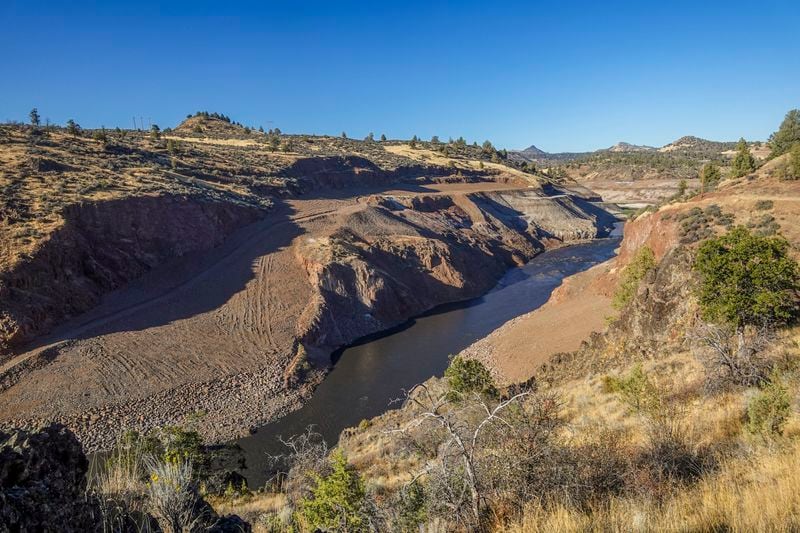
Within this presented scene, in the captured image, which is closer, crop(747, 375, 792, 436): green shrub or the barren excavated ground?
crop(747, 375, 792, 436): green shrub

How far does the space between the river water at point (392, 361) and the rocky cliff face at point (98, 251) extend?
1400cm

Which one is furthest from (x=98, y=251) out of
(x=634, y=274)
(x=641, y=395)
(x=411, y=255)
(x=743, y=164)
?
(x=743, y=164)

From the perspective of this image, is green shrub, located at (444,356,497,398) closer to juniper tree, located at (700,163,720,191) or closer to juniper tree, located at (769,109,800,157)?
juniper tree, located at (700,163,720,191)

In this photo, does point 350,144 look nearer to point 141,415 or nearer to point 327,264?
point 327,264

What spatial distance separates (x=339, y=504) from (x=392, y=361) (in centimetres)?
2496

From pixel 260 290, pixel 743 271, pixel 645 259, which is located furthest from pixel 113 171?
pixel 743 271

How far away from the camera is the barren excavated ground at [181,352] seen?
22109 mm

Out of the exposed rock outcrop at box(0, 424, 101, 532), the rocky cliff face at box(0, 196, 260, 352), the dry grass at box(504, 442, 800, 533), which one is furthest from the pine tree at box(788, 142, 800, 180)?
the rocky cliff face at box(0, 196, 260, 352)

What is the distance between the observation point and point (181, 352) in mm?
26781

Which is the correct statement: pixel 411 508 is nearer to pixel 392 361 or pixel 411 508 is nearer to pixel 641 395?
pixel 641 395

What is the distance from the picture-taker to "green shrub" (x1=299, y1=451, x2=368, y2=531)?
20.1 feet

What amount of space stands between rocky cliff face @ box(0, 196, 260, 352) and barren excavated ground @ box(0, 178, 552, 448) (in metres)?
1.05

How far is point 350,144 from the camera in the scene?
89.4 meters

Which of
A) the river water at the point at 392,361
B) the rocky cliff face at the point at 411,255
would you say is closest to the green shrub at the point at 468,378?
the river water at the point at 392,361
